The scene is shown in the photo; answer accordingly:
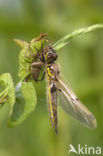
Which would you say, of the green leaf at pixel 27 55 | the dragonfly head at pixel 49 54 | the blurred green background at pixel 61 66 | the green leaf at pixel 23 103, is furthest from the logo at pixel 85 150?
the green leaf at pixel 23 103

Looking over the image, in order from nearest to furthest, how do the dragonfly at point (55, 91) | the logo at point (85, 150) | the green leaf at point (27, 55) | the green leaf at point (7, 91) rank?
1. the green leaf at point (7, 91)
2. the green leaf at point (27, 55)
3. the dragonfly at point (55, 91)
4. the logo at point (85, 150)

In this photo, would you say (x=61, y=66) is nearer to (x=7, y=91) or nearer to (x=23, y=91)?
(x=23, y=91)

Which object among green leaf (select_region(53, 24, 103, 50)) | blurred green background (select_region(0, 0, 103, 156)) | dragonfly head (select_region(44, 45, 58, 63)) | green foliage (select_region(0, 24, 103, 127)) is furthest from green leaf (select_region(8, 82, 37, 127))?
blurred green background (select_region(0, 0, 103, 156))

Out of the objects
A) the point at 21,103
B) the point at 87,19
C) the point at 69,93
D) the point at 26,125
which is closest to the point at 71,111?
the point at 69,93

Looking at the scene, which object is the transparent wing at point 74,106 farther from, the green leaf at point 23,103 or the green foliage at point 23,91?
the green leaf at point 23,103

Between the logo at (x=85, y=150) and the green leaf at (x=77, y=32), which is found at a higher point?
the green leaf at (x=77, y=32)

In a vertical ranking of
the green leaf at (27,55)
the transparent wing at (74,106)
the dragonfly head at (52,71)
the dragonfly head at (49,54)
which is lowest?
the transparent wing at (74,106)

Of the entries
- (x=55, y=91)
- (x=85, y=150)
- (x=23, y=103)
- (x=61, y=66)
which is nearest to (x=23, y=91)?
(x=23, y=103)

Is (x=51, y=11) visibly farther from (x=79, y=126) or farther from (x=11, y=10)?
(x=79, y=126)
